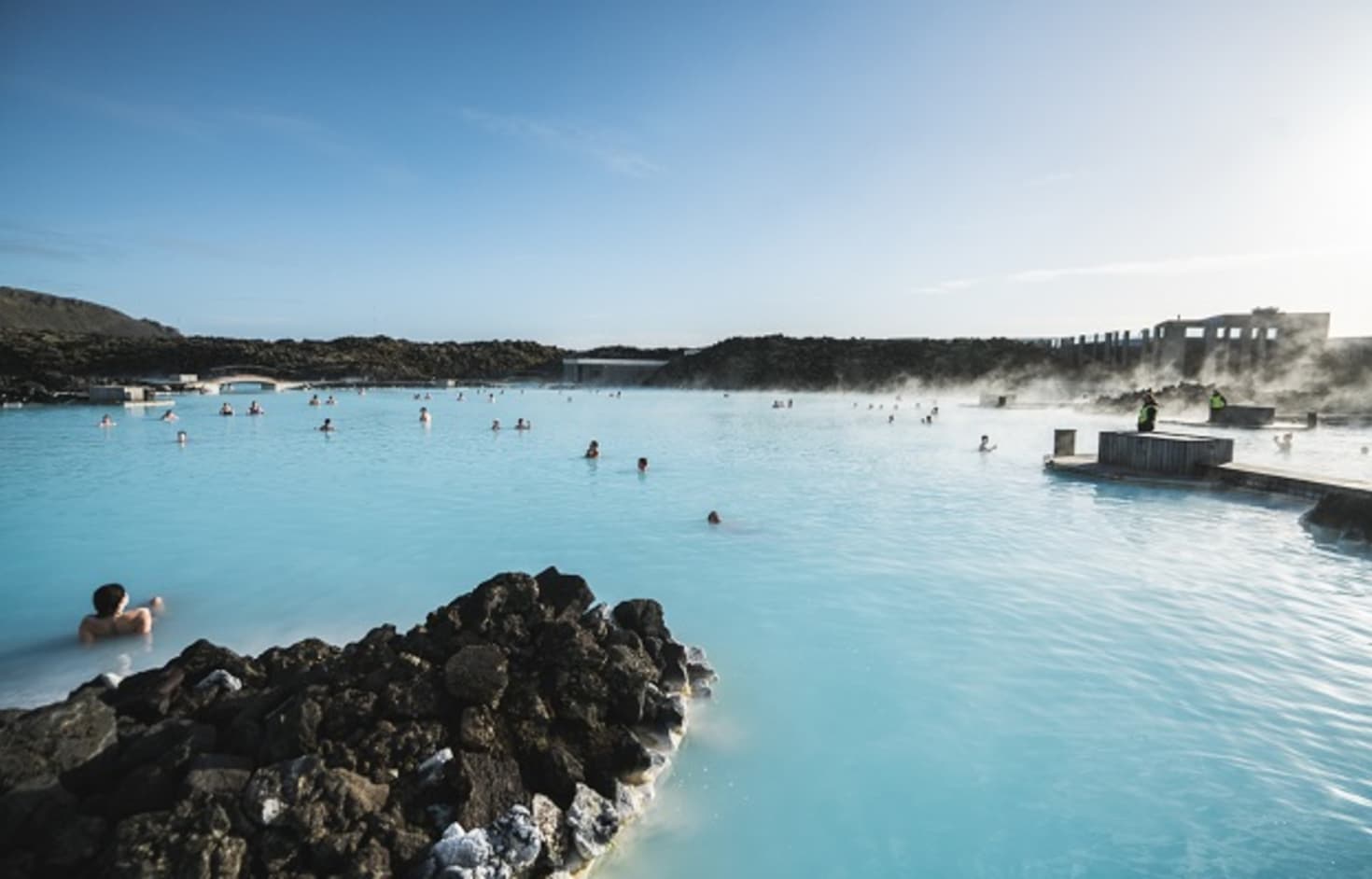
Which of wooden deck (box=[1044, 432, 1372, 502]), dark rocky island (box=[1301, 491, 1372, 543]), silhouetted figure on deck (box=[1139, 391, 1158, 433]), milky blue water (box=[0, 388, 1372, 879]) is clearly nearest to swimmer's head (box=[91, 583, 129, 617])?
milky blue water (box=[0, 388, 1372, 879])

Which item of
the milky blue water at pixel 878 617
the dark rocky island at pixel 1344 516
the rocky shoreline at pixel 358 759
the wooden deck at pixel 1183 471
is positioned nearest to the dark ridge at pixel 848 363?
the milky blue water at pixel 878 617

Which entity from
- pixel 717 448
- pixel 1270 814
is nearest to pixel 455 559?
pixel 1270 814

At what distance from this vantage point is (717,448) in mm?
22328

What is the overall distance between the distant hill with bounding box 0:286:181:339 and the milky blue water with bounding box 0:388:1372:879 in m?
118

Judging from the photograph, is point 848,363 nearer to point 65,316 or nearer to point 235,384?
point 235,384

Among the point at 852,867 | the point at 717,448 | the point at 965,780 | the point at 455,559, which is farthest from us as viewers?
the point at 717,448

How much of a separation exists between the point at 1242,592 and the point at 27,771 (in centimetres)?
1071

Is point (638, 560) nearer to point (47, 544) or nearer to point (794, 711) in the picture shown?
point (794, 711)

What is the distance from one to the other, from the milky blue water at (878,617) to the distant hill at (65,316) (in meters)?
118

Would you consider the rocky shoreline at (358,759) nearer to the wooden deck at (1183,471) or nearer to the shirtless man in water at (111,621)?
the shirtless man in water at (111,621)

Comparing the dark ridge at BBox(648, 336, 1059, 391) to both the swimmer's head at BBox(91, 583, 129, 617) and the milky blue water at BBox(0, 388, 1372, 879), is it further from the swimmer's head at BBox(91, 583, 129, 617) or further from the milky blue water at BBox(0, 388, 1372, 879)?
the swimmer's head at BBox(91, 583, 129, 617)

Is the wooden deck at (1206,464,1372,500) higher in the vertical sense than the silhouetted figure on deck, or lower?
lower

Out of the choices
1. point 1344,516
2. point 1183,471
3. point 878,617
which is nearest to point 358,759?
point 878,617

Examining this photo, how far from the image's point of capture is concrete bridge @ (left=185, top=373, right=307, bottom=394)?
154ft
